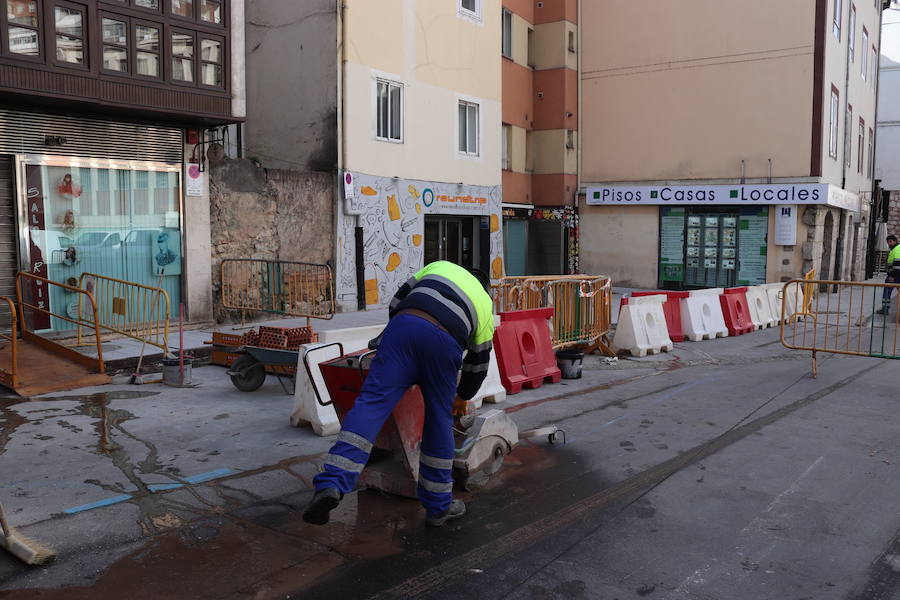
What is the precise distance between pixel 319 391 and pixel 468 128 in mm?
14474

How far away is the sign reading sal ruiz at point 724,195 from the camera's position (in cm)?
2259

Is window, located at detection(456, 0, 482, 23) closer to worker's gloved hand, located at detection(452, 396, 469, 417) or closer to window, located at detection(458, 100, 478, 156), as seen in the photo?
window, located at detection(458, 100, 478, 156)

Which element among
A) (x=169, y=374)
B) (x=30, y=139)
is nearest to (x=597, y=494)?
(x=169, y=374)

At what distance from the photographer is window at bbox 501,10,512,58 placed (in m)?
24.6

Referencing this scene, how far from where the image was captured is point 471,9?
803 inches

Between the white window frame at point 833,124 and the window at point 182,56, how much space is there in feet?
62.4

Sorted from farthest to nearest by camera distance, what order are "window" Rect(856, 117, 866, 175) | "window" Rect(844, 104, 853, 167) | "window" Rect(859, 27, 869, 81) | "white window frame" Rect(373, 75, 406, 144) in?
"window" Rect(856, 117, 866, 175), "window" Rect(859, 27, 869, 81), "window" Rect(844, 104, 853, 167), "white window frame" Rect(373, 75, 406, 144)

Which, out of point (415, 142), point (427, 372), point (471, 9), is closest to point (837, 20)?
point (471, 9)

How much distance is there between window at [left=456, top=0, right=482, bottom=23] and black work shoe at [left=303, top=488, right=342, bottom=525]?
1725cm

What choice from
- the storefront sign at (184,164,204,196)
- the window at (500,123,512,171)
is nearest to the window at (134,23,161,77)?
the storefront sign at (184,164,204,196)

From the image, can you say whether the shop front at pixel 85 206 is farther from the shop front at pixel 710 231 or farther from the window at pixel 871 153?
the window at pixel 871 153

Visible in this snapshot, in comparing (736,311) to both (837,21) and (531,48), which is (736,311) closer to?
(837,21)

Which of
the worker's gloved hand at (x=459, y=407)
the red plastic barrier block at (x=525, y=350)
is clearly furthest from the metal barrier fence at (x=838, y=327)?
the worker's gloved hand at (x=459, y=407)

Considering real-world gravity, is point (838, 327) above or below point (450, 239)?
below
